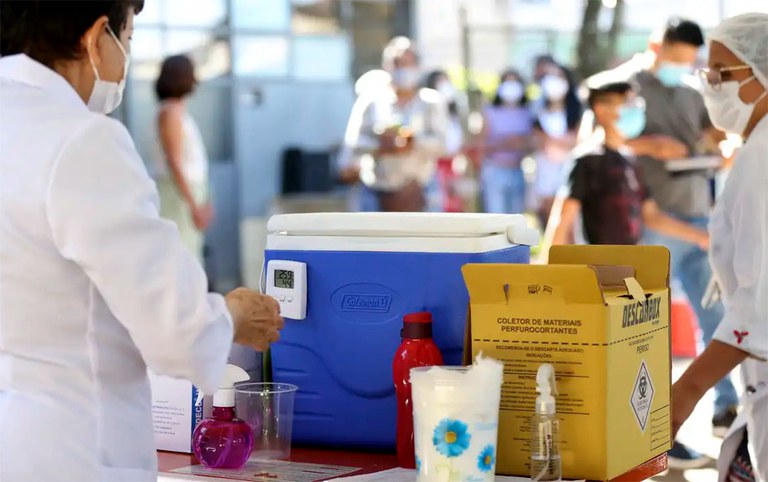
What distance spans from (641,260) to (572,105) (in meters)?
5.56

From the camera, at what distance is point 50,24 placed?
1619mm

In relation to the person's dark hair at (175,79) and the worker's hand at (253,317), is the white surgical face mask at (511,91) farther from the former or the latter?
the worker's hand at (253,317)

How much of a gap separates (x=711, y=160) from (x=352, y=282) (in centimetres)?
350

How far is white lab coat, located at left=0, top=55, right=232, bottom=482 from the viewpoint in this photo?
59.3 inches

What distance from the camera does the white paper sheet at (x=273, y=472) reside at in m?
1.86

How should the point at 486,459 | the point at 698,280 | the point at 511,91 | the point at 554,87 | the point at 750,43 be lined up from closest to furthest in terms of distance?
the point at 486,459 < the point at 750,43 < the point at 698,280 < the point at 554,87 < the point at 511,91

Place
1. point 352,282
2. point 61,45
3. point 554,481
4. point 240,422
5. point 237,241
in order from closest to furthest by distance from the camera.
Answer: point 61,45
point 554,481
point 240,422
point 352,282
point 237,241

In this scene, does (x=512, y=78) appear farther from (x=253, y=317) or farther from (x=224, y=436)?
(x=253, y=317)

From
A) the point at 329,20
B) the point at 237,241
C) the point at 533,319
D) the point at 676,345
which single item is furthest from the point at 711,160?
the point at 329,20

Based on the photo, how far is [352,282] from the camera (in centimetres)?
207

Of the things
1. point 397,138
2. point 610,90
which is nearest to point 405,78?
point 397,138

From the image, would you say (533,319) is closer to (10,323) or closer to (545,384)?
(545,384)

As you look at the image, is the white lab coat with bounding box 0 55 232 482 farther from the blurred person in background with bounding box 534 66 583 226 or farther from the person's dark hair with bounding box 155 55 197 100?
the blurred person in background with bounding box 534 66 583 226

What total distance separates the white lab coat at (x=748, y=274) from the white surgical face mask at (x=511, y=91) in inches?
198
